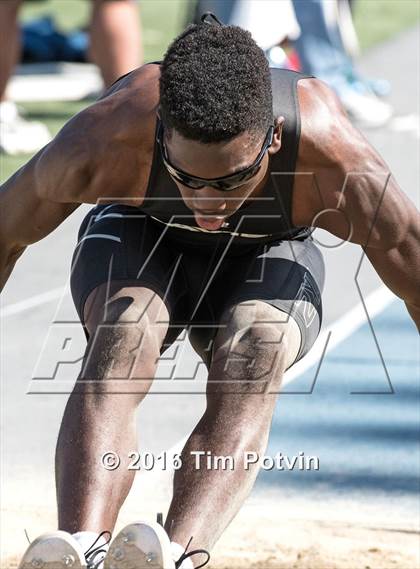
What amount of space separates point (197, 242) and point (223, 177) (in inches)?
27.9

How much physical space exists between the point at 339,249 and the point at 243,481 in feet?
14.7

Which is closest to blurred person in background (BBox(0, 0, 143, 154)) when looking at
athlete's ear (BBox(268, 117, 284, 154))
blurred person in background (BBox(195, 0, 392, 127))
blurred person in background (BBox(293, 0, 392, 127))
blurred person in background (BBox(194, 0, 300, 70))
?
blurred person in background (BBox(194, 0, 300, 70))

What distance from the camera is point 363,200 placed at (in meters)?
3.63

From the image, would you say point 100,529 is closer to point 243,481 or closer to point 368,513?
point 243,481

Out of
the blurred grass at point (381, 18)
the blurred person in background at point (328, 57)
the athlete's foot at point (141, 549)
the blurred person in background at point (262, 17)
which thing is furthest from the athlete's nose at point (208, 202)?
the blurred grass at point (381, 18)

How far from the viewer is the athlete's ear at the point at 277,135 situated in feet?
11.7

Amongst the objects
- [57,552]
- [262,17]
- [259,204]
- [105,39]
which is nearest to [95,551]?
[57,552]

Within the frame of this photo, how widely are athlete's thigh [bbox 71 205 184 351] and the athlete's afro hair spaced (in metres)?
0.58

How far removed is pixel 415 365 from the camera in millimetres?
6152

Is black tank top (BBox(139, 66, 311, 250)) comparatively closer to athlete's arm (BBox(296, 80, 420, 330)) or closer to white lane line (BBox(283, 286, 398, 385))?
athlete's arm (BBox(296, 80, 420, 330))

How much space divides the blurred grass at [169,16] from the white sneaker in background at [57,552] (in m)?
9.96

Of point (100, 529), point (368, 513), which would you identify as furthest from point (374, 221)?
point (368, 513)

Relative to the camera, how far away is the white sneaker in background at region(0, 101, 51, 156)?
914 cm

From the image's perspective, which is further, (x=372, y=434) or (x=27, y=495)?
(x=372, y=434)
